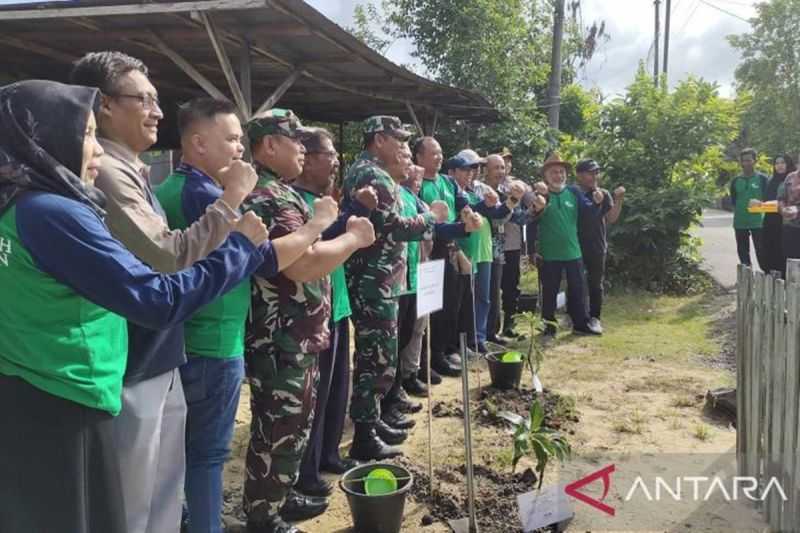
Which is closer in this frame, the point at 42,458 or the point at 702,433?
the point at 42,458

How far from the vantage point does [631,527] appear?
298 cm

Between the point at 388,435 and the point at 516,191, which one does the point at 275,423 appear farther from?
the point at 516,191

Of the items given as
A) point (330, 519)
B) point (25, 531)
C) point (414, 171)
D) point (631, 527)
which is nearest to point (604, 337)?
point (414, 171)

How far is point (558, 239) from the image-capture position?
687cm

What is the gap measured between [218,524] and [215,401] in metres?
0.50

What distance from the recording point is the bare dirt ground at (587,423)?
3.07 metres

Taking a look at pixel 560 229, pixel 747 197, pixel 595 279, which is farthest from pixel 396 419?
pixel 747 197

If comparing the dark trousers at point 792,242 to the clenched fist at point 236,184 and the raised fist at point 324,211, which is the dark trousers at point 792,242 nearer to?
the raised fist at point 324,211

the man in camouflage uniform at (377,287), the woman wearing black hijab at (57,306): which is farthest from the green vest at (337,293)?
the woman wearing black hijab at (57,306)

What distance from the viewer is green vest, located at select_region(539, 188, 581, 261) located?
686 centimetres

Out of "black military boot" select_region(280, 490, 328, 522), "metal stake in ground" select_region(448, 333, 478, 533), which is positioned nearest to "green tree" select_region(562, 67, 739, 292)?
"metal stake in ground" select_region(448, 333, 478, 533)

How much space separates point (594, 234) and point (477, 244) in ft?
6.70

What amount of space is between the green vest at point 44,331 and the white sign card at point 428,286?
1.91 metres

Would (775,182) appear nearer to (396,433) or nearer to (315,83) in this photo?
(315,83)
